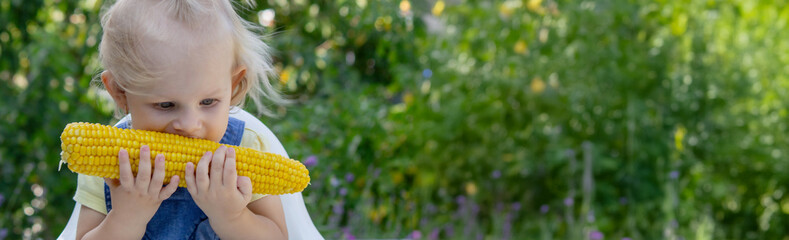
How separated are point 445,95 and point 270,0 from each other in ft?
2.85

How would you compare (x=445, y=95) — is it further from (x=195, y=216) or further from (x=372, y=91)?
(x=195, y=216)

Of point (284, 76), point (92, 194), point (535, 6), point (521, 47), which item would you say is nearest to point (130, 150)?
point (92, 194)

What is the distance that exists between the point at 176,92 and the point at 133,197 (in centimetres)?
19

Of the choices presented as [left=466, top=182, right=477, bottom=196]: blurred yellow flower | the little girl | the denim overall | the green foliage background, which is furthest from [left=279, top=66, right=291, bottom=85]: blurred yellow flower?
the little girl

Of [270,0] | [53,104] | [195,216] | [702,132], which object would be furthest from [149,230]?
[702,132]

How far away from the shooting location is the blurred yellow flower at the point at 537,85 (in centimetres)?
356

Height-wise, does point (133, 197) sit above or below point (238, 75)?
below

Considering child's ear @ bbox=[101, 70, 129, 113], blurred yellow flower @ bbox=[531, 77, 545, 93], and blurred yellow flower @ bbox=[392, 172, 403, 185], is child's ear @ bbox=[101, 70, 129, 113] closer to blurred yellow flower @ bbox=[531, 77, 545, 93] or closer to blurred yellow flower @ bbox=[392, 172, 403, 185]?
blurred yellow flower @ bbox=[392, 172, 403, 185]

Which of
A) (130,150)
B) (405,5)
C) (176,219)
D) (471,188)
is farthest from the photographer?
(471,188)

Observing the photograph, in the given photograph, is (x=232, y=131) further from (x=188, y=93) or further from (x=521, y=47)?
(x=521, y=47)

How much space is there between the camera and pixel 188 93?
4.35 feet

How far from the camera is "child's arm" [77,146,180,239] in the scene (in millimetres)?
1293

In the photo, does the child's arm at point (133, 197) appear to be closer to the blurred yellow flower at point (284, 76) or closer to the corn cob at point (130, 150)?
the corn cob at point (130, 150)

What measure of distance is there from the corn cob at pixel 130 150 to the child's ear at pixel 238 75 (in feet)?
0.49
